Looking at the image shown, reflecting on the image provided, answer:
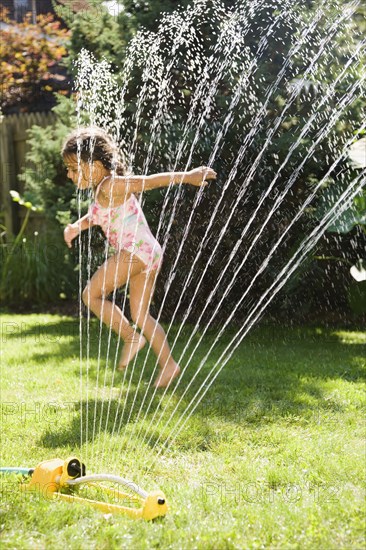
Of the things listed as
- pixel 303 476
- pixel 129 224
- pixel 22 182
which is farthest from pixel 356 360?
pixel 22 182

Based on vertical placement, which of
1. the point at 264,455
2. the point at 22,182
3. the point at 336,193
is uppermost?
the point at 264,455

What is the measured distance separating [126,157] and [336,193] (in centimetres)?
156

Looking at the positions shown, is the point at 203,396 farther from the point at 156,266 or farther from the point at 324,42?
the point at 324,42

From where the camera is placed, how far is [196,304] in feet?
19.7

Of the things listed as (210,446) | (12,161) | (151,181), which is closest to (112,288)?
(151,181)

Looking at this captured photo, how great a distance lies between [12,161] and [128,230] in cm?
440

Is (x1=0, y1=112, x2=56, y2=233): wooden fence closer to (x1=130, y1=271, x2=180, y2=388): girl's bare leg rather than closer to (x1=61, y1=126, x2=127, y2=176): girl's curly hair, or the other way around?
(x1=61, y1=126, x2=127, y2=176): girl's curly hair

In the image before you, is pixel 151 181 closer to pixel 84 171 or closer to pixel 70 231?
pixel 84 171

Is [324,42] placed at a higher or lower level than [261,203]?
higher

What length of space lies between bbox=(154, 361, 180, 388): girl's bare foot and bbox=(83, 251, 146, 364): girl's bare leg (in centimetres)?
18

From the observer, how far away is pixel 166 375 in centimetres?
389

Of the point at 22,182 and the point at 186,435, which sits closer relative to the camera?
the point at 186,435

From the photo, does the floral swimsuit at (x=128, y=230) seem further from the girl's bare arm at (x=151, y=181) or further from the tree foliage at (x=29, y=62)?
the tree foliage at (x=29, y=62)

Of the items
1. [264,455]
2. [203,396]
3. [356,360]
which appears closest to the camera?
[264,455]
